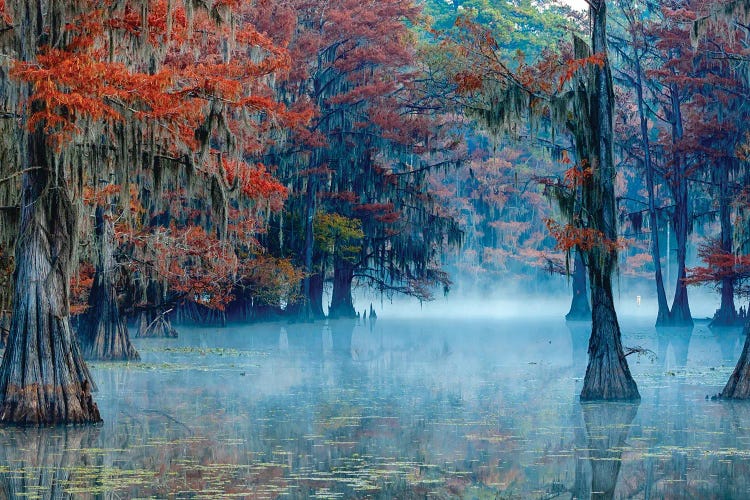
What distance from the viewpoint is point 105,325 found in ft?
77.0

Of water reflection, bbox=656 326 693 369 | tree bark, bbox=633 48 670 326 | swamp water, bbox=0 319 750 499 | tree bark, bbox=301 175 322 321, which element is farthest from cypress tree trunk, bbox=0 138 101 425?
tree bark, bbox=633 48 670 326

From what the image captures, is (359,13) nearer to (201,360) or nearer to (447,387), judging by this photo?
(201,360)

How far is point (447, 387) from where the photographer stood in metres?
19.7

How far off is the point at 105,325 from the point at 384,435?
1152 centimetres

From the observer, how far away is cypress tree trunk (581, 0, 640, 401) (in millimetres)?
16594

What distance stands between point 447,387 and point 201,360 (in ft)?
23.1

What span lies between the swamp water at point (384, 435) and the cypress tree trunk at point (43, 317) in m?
0.44

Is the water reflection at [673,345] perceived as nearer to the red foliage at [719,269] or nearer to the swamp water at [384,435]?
the swamp water at [384,435]

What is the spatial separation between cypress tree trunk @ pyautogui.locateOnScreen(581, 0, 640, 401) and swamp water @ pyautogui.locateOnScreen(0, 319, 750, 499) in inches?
19.4

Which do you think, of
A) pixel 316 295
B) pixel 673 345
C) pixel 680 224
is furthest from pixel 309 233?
pixel 673 345

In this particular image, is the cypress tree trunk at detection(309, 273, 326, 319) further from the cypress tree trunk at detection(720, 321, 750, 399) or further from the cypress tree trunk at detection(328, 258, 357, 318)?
the cypress tree trunk at detection(720, 321, 750, 399)

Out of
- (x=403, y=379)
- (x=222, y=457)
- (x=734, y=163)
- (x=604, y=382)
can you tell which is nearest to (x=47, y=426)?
(x=222, y=457)

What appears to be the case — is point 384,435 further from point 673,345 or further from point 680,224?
point 680,224

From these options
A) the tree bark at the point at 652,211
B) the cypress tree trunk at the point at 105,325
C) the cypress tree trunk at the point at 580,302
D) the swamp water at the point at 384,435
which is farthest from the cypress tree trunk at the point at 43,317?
the cypress tree trunk at the point at 580,302
